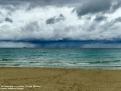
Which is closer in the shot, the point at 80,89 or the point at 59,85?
the point at 80,89

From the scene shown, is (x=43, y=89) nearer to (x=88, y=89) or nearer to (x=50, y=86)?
(x=50, y=86)

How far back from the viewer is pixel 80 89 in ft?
62.6

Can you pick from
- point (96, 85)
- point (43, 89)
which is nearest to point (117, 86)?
point (96, 85)

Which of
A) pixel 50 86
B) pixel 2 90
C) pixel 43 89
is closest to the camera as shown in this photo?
pixel 2 90

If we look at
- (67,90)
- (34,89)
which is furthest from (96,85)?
(34,89)

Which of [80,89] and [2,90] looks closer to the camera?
[2,90]

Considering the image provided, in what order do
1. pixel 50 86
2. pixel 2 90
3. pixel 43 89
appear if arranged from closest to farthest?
pixel 2 90
pixel 43 89
pixel 50 86

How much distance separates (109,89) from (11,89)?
6464mm

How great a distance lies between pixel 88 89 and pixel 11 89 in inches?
197

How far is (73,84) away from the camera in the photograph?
2105 centimetres

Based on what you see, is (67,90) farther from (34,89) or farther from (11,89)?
(11,89)

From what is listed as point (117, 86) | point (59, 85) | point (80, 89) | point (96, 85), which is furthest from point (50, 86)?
point (117, 86)

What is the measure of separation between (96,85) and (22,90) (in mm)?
5879

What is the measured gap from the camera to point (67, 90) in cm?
1856
